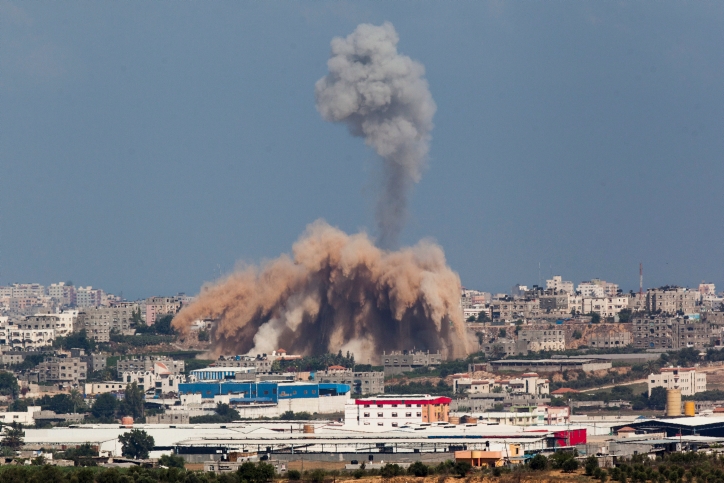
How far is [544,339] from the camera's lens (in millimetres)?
105625

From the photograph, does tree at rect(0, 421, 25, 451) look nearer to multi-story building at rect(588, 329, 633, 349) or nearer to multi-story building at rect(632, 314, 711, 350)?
multi-story building at rect(588, 329, 633, 349)

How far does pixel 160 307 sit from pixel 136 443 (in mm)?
76893

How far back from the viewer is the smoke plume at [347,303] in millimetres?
91750

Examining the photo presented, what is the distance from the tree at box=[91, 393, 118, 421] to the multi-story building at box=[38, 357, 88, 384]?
11.1m

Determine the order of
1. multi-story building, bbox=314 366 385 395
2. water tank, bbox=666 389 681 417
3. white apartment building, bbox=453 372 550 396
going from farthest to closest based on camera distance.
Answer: multi-story building, bbox=314 366 385 395 < white apartment building, bbox=453 372 550 396 < water tank, bbox=666 389 681 417

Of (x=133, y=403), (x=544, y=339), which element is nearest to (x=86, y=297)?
(x=544, y=339)

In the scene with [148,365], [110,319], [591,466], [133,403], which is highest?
[110,319]

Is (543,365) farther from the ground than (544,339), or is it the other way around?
(544,339)

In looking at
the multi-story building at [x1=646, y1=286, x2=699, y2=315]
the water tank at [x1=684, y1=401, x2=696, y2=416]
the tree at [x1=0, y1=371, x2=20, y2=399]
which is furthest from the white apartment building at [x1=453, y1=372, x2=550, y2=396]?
the multi-story building at [x1=646, y1=286, x2=699, y2=315]

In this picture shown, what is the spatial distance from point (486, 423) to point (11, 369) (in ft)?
134

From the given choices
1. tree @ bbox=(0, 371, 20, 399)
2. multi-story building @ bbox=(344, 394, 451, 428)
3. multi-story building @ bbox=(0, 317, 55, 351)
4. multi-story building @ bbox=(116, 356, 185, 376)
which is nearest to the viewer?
multi-story building @ bbox=(344, 394, 451, 428)

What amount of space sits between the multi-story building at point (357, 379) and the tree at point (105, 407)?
950 centimetres

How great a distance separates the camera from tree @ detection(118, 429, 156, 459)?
62.3 meters

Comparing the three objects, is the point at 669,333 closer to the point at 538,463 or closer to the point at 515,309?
the point at 515,309
